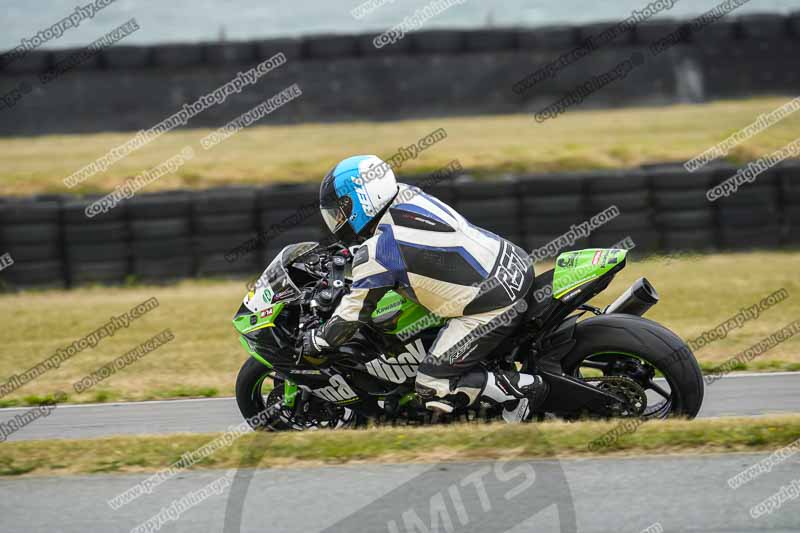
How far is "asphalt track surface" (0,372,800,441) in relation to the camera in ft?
22.3

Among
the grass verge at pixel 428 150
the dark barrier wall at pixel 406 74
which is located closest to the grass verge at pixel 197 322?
the grass verge at pixel 428 150

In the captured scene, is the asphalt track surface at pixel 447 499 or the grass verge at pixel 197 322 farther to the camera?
the grass verge at pixel 197 322

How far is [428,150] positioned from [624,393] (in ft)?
32.1

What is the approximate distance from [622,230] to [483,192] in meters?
1.78

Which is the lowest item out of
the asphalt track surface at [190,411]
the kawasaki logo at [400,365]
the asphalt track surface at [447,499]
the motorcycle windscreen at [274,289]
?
the asphalt track surface at [190,411]

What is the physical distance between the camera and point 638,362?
225 inches

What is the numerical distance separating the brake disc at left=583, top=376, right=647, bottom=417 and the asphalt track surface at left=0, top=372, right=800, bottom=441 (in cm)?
107

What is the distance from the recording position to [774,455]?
469 cm

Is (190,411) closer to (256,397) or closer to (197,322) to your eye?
(256,397)

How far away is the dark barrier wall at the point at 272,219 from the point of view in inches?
480

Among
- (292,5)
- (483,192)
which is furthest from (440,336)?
(292,5)

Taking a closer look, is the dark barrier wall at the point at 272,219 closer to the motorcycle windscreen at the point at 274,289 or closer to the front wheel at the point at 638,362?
the motorcycle windscreen at the point at 274,289

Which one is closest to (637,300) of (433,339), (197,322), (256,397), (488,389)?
(488,389)

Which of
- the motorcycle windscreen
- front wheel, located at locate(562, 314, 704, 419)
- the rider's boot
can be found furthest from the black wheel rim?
the motorcycle windscreen
